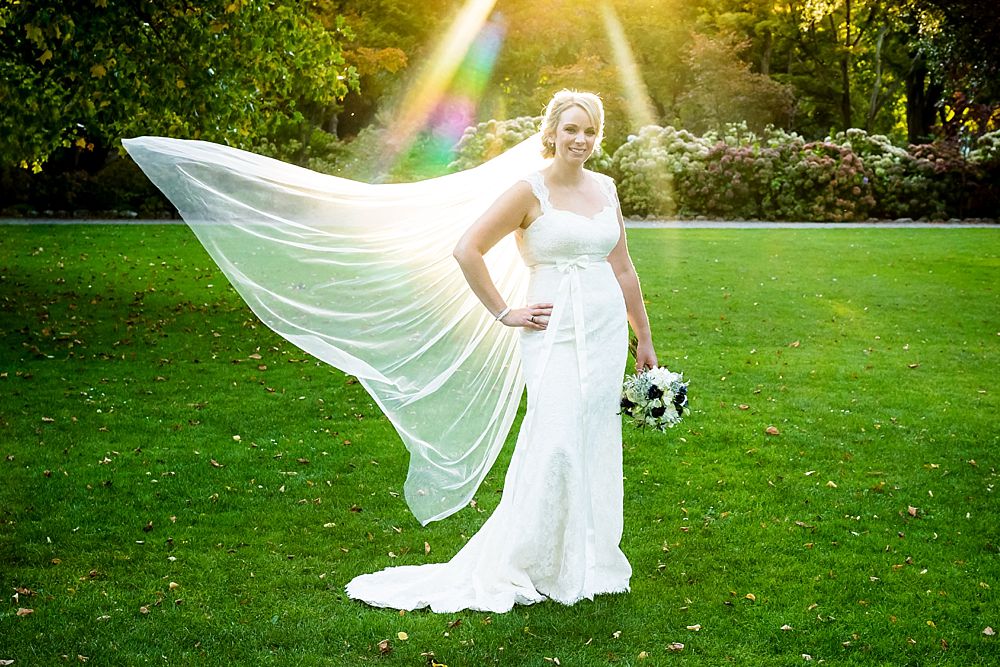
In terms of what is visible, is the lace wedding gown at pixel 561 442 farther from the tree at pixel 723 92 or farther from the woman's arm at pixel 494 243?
the tree at pixel 723 92

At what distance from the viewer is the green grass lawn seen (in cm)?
514

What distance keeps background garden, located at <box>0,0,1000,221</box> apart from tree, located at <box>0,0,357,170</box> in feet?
0.08

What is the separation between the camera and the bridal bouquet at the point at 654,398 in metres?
5.23

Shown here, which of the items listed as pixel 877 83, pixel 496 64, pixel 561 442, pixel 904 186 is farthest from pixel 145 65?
pixel 877 83

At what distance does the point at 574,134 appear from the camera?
5.13 m

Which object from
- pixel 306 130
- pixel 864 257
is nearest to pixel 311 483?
pixel 864 257

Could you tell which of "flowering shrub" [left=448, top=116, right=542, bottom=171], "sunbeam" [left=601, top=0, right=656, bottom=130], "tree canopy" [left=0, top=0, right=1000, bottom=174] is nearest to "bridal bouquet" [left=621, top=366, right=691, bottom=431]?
"tree canopy" [left=0, top=0, right=1000, bottom=174]

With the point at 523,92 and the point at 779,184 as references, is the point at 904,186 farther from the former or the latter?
the point at 523,92

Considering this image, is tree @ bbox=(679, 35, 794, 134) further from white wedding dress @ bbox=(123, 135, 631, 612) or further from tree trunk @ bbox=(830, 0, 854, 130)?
white wedding dress @ bbox=(123, 135, 631, 612)

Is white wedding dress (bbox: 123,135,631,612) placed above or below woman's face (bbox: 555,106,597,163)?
below

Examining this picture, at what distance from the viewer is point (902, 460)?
8.14 metres

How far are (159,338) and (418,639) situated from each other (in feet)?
26.2

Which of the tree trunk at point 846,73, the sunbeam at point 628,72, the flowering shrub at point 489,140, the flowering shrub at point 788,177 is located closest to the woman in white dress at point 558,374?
the flowering shrub at point 788,177

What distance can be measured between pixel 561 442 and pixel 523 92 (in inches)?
1184
